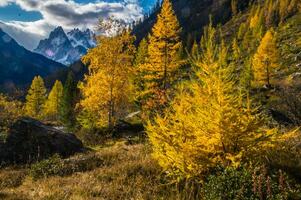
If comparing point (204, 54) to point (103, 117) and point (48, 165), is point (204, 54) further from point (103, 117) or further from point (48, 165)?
point (103, 117)

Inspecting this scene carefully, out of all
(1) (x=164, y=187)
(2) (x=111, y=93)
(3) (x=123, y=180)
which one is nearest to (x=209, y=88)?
(1) (x=164, y=187)

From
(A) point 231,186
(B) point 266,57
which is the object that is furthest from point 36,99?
(A) point 231,186

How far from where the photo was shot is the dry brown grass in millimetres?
8264

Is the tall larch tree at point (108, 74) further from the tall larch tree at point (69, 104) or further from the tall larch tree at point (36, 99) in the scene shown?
the tall larch tree at point (36, 99)

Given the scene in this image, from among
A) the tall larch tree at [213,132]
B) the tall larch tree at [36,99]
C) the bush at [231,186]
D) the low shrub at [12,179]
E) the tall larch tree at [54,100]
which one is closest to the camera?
the bush at [231,186]

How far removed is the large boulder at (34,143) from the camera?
50.8ft

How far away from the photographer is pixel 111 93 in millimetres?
34625

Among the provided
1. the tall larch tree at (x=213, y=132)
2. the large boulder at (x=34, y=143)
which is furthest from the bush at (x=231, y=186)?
the large boulder at (x=34, y=143)

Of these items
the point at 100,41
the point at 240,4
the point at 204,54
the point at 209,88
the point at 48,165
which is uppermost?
the point at 240,4

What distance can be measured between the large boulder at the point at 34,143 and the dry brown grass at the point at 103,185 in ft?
11.8

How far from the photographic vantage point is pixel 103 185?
29.7 ft

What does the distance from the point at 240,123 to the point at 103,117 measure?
28815 millimetres

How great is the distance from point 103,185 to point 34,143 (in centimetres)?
788

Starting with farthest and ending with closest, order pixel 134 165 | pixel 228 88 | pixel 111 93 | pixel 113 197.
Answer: pixel 111 93, pixel 134 165, pixel 228 88, pixel 113 197
